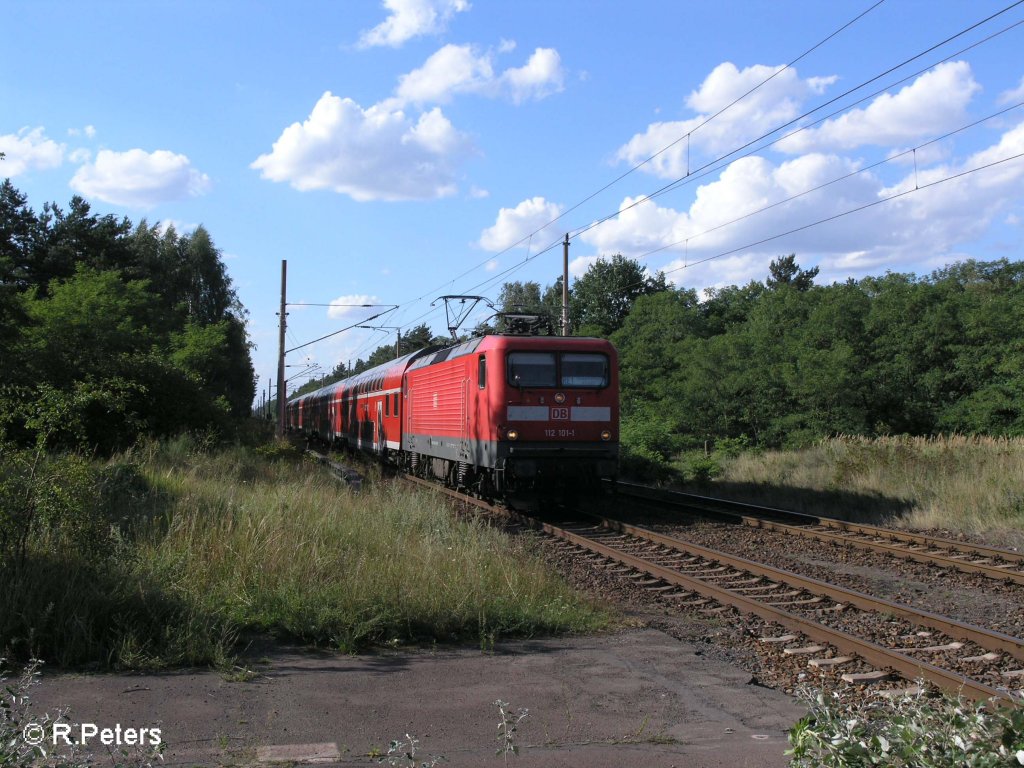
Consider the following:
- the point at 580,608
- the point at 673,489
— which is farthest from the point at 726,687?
the point at 673,489

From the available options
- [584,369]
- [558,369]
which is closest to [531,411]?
[558,369]

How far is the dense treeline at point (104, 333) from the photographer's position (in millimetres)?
15155

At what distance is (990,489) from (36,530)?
13502 mm

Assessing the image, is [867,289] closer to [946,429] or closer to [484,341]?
[946,429]

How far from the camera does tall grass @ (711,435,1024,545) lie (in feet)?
43.3

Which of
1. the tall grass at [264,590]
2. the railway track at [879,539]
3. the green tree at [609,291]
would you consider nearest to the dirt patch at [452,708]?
the tall grass at [264,590]

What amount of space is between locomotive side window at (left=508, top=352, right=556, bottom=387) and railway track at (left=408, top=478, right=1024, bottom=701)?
3745 mm

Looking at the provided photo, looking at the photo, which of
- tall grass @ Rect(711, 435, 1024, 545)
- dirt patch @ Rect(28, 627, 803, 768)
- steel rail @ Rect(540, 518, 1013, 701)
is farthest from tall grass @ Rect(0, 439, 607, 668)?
tall grass @ Rect(711, 435, 1024, 545)

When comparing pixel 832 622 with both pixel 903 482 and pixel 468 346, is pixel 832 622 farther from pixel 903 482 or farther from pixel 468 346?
pixel 903 482

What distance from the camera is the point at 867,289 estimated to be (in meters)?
53.7

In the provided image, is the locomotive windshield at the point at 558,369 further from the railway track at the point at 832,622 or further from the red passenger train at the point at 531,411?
the railway track at the point at 832,622

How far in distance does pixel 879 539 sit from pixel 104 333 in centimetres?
1819

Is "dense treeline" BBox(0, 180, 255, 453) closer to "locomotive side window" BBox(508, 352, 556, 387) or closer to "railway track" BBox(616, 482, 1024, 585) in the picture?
"locomotive side window" BBox(508, 352, 556, 387)

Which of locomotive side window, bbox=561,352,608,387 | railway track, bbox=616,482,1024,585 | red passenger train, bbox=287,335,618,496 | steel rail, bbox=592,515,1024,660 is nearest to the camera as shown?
steel rail, bbox=592,515,1024,660
